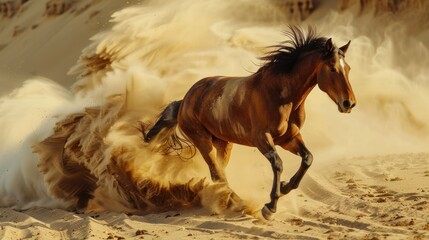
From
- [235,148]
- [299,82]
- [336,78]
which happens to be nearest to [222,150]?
[235,148]

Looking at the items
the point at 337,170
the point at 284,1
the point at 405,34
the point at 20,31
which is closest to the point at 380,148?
the point at 337,170

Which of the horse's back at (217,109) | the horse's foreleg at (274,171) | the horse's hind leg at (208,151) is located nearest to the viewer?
the horse's foreleg at (274,171)

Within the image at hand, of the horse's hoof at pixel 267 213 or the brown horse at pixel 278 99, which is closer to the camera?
the brown horse at pixel 278 99

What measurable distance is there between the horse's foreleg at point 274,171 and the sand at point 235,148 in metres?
0.12

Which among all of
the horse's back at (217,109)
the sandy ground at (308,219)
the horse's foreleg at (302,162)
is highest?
the horse's back at (217,109)

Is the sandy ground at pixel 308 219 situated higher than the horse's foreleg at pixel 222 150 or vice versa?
the horse's foreleg at pixel 222 150

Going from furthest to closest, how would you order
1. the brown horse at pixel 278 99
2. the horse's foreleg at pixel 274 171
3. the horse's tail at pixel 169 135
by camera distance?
the horse's tail at pixel 169 135
the horse's foreleg at pixel 274 171
the brown horse at pixel 278 99

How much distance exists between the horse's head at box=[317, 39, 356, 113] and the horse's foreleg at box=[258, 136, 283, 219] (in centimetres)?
66

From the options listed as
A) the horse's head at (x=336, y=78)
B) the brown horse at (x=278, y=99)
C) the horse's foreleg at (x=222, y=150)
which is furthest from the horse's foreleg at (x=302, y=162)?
the horse's foreleg at (x=222, y=150)

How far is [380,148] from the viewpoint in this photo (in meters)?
11.7

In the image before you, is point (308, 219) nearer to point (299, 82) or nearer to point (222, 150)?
point (299, 82)

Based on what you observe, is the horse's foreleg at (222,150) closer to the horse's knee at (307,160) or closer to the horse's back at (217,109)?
the horse's back at (217,109)

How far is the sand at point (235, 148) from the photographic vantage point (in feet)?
24.5

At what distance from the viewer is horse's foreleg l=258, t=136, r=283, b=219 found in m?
7.17
